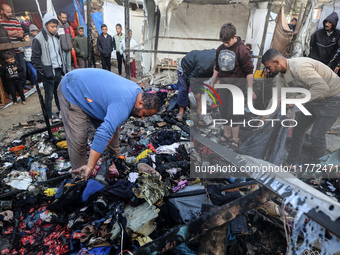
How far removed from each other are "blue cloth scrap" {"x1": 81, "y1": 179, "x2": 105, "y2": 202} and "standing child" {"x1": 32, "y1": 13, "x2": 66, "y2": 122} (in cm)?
283

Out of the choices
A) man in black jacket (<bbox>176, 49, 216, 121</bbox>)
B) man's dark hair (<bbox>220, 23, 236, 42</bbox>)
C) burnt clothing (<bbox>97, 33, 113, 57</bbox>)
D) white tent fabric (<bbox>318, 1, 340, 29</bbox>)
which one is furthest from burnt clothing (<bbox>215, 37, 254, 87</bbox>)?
burnt clothing (<bbox>97, 33, 113, 57</bbox>)

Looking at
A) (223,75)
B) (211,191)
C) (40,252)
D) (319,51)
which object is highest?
(319,51)

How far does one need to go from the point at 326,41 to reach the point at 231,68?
3.47 m

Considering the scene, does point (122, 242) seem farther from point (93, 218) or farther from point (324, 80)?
point (324, 80)

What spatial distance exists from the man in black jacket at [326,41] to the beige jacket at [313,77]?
319cm

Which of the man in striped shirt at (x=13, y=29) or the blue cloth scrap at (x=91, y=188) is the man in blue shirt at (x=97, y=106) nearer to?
the blue cloth scrap at (x=91, y=188)

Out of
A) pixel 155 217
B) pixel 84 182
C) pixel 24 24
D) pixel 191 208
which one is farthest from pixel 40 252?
pixel 24 24

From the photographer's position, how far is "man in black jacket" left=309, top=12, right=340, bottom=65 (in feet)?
16.2

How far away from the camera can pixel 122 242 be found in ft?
5.80

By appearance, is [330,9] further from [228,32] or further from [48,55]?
[48,55]

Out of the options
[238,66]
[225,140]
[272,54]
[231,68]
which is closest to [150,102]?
[272,54]

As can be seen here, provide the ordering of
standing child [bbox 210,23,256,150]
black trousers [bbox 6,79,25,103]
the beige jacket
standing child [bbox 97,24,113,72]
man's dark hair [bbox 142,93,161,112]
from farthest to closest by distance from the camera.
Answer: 1. standing child [bbox 97,24,113,72]
2. black trousers [bbox 6,79,25,103]
3. standing child [bbox 210,23,256,150]
4. the beige jacket
5. man's dark hair [bbox 142,93,161,112]

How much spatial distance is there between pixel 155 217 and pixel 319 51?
5.83 m

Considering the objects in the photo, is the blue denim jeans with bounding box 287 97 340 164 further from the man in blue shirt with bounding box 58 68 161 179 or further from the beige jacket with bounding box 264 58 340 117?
the man in blue shirt with bounding box 58 68 161 179
